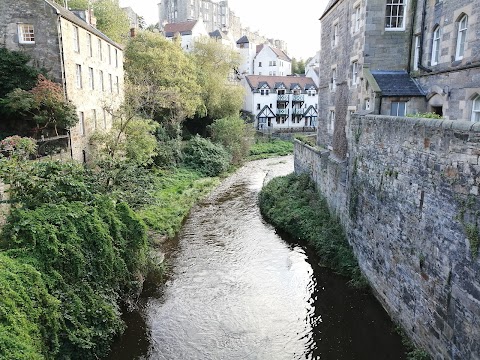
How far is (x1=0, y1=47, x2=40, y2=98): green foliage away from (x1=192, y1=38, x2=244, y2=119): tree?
19.8 meters

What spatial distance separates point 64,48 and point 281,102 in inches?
1532

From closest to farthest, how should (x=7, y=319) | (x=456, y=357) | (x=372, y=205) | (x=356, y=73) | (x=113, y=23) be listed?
(x=7, y=319)
(x=456, y=357)
(x=372, y=205)
(x=356, y=73)
(x=113, y=23)

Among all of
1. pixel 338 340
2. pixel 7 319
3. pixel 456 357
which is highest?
pixel 7 319

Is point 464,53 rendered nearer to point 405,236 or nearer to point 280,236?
point 405,236

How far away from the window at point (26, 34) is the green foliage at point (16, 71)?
2.29 feet

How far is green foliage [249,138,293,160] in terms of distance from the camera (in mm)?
42894

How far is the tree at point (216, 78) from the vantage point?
40219 mm

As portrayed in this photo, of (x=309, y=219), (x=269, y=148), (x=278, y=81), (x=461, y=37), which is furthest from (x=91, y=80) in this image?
(x=278, y=81)

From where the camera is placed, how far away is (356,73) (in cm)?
1780

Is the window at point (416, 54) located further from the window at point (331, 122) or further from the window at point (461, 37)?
the window at point (331, 122)

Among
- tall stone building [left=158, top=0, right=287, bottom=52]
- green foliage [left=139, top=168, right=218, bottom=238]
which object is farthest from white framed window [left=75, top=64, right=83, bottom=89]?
tall stone building [left=158, top=0, right=287, bottom=52]

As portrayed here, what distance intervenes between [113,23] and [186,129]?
1265cm

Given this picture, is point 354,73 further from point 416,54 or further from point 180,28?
point 180,28

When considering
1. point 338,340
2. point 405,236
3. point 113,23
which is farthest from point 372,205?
point 113,23
